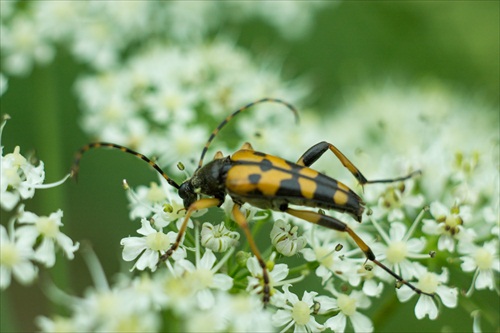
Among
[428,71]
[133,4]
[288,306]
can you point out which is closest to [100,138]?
[133,4]

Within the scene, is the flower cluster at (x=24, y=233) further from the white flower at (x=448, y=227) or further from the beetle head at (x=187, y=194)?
the white flower at (x=448, y=227)

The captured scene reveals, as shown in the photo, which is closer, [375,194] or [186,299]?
[186,299]

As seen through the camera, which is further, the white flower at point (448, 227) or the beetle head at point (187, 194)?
the white flower at point (448, 227)

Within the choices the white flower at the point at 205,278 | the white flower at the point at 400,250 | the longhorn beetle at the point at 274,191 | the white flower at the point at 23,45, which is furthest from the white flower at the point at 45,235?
the white flower at the point at 23,45

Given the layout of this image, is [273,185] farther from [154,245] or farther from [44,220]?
[44,220]

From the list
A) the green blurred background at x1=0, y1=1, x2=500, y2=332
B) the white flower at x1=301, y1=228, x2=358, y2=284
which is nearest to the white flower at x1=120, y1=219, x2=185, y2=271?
the white flower at x1=301, y1=228, x2=358, y2=284

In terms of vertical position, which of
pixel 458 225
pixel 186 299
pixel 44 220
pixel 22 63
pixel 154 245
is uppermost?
pixel 22 63

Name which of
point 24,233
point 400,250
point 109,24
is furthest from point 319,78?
point 24,233
